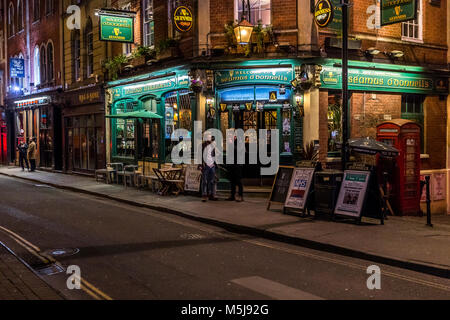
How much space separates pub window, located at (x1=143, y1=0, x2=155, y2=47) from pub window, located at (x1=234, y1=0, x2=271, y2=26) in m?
4.38

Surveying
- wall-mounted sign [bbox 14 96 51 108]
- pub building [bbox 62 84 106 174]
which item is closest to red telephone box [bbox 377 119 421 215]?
pub building [bbox 62 84 106 174]

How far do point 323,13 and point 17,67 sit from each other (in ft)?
70.9

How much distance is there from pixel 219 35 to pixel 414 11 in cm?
564

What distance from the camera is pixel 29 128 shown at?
29375mm

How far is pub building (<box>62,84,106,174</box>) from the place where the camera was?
72.1ft

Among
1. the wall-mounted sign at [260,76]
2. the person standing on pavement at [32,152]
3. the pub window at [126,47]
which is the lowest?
the person standing on pavement at [32,152]

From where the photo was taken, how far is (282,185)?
12219mm

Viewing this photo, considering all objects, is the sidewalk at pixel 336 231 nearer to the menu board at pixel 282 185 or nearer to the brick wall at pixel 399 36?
the menu board at pixel 282 185

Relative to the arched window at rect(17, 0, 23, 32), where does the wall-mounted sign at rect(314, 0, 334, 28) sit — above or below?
below

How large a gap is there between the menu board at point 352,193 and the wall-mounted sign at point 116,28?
10529mm

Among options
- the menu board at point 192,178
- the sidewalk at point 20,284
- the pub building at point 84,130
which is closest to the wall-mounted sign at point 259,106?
the menu board at point 192,178

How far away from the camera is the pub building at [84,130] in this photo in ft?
72.1

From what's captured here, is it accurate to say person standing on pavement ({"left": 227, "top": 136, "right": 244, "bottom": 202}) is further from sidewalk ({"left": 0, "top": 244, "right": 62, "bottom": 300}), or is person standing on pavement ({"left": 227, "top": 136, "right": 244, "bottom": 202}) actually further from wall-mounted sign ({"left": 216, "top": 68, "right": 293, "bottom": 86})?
sidewalk ({"left": 0, "top": 244, "right": 62, "bottom": 300})
